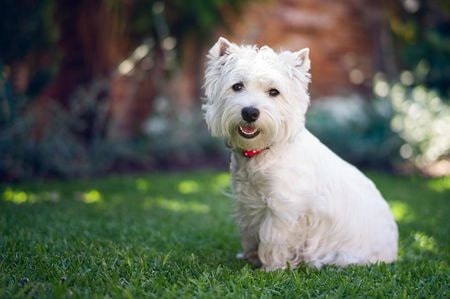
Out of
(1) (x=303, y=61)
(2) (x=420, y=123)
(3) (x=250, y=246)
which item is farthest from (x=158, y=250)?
(2) (x=420, y=123)

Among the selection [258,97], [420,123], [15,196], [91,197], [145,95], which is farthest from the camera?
[145,95]

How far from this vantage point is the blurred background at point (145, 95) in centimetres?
697

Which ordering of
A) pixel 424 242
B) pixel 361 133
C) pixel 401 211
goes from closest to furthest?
1. pixel 424 242
2. pixel 401 211
3. pixel 361 133

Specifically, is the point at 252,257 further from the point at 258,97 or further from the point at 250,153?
the point at 258,97

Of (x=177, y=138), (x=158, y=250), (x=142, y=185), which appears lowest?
(x=142, y=185)

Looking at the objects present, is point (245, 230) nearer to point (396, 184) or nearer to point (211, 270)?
point (211, 270)

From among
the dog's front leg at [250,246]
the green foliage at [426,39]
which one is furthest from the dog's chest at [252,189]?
the green foliage at [426,39]

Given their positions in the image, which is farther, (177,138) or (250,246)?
(177,138)

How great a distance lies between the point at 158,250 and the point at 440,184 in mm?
5712

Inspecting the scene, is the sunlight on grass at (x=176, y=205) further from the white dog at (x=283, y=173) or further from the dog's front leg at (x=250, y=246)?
the white dog at (x=283, y=173)

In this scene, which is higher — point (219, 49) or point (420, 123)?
point (219, 49)

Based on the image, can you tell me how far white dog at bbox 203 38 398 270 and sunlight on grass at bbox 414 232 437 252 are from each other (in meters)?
0.82

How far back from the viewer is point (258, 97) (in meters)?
3.70

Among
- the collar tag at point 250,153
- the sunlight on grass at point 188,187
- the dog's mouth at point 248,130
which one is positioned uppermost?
the dog's mouth at point 248,130
